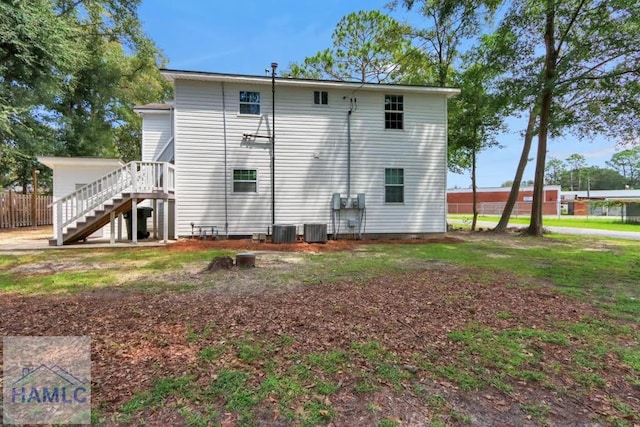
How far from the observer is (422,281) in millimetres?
6004

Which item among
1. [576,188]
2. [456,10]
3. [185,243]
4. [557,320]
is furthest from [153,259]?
[576,188]

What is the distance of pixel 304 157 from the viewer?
40.4 feet

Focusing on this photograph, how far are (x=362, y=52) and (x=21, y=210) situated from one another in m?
21.6

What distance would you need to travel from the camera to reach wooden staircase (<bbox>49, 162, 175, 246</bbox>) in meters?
9.77

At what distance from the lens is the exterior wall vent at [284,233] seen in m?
11.1

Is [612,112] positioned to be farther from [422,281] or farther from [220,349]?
[220,349]

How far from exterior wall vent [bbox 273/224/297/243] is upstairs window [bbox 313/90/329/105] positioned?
4.67m

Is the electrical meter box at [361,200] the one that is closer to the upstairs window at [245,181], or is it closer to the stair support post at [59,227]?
the upstairs window at [245,181]

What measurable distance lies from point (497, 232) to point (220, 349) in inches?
618

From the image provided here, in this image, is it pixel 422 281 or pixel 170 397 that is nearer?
pixel 170 397

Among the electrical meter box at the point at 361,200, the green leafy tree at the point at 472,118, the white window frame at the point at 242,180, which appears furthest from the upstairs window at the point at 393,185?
the green leafy tree at the point at 472,118

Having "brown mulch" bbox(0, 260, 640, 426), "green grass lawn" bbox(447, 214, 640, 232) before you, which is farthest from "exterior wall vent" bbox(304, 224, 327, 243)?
"green grass lawn" bbox(447, 214, 640, 232)

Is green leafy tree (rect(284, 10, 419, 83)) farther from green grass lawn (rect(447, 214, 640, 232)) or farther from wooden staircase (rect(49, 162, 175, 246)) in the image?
wooden staircase (rect(49, 162, 175, 246))

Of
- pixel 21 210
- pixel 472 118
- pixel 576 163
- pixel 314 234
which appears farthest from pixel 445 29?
pixel 576 163
